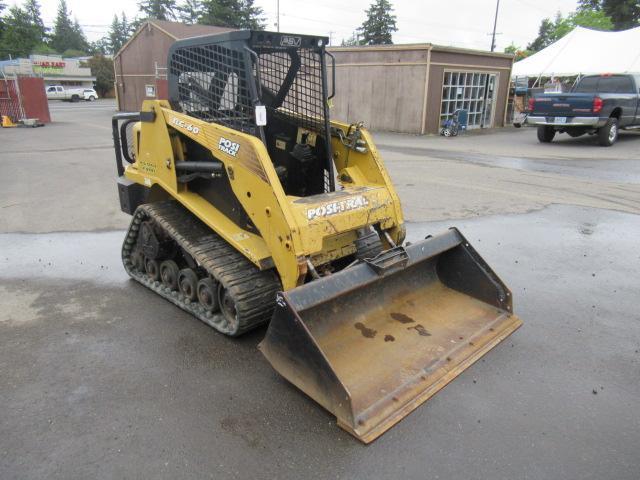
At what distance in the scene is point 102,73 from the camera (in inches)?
2324

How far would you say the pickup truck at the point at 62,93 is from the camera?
162 feet

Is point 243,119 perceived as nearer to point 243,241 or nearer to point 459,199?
point 243,241

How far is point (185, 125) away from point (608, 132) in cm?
1558

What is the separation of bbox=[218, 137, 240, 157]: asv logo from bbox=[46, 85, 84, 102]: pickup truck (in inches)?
2092

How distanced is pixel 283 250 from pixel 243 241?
1.72ft

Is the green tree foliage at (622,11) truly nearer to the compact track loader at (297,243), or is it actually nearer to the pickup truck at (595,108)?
the pickup truck at (595,108)

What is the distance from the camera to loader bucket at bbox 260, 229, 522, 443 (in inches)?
123

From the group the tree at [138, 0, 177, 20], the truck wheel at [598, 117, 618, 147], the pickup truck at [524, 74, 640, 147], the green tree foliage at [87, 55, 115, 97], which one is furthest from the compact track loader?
the tree at [138, 0, 177, 20]

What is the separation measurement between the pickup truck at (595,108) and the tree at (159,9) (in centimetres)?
6622

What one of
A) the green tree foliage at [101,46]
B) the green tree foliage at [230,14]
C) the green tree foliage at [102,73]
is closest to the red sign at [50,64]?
the green tree foliage at [102,73]

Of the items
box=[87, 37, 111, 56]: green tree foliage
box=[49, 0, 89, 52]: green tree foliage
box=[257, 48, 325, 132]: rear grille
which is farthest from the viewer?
box=[87, 37, 111, 56]: green tree foliage

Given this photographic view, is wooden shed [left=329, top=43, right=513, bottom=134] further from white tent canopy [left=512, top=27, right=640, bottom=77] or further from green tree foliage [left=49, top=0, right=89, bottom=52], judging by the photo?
green tree foliage [left=49, top=0, right=89, bottom=52]

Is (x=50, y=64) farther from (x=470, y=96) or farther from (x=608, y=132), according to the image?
(x=608, y=132)

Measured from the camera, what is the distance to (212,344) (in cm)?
409
